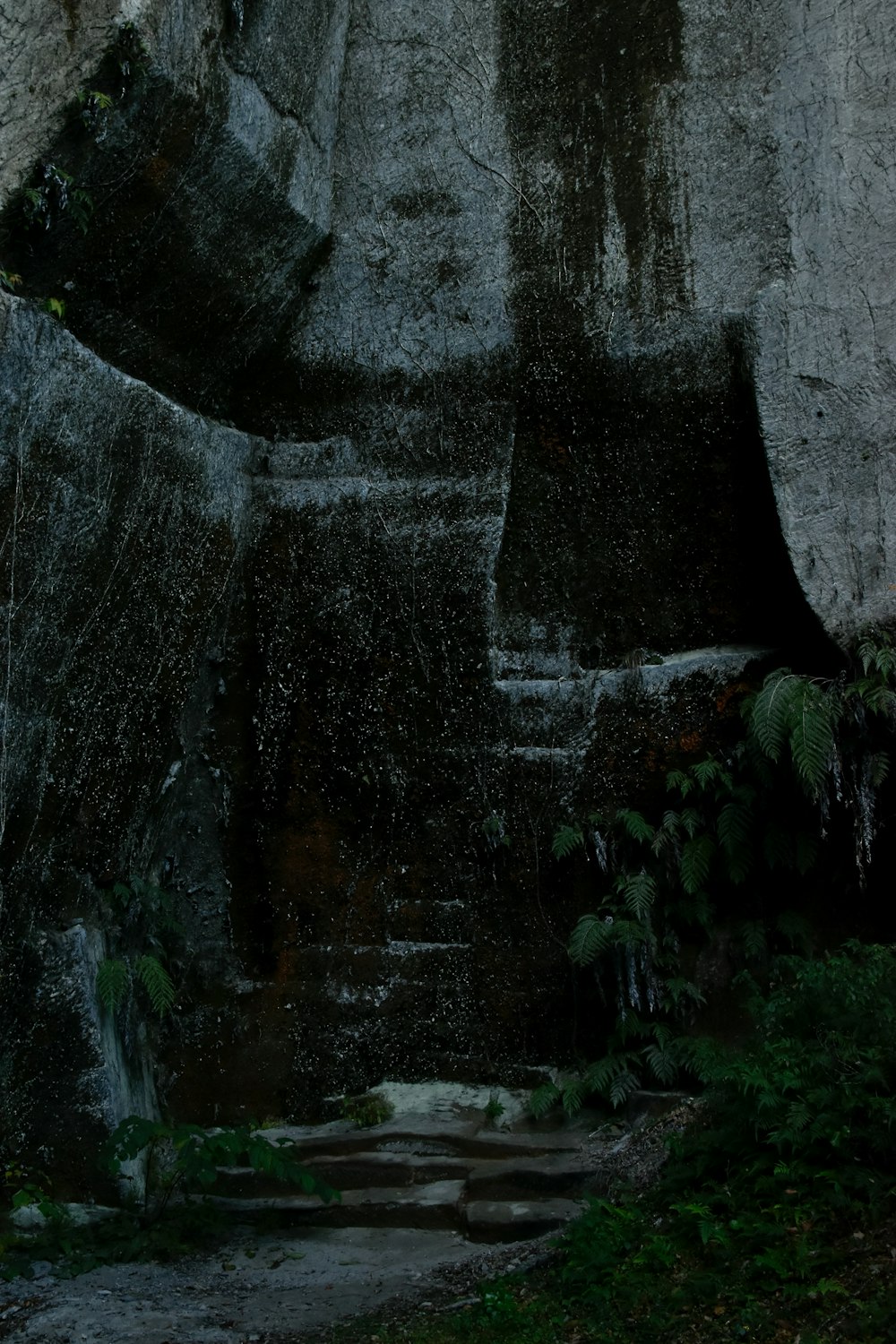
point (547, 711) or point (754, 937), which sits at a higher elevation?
point (547, 711)

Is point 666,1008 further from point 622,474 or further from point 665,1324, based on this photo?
point 622,474

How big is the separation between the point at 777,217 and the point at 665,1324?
208 inches

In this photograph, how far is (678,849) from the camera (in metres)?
6.20

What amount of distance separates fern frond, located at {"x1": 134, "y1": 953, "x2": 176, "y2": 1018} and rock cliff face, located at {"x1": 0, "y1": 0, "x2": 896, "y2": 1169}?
0.29 meters

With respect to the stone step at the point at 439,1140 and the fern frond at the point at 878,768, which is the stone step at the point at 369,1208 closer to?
the stone step at the point at 439,1140

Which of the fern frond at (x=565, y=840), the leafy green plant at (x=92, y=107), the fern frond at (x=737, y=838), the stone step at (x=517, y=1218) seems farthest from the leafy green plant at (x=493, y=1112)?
the leafy green plant at (x=92, y=107)

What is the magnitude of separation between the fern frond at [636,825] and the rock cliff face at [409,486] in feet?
0.66

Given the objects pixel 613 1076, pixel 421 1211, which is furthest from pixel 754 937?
pixel 421 1211

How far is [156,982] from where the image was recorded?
236 inches

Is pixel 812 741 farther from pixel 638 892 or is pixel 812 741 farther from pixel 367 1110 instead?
pixel 367 1110

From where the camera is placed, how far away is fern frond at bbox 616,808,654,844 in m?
6.20

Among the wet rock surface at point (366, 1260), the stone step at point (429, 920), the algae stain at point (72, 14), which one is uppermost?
the algae stain at point (72, 14)

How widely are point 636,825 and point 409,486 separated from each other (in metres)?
2.34

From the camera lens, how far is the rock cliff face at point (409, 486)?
5.98 meters
